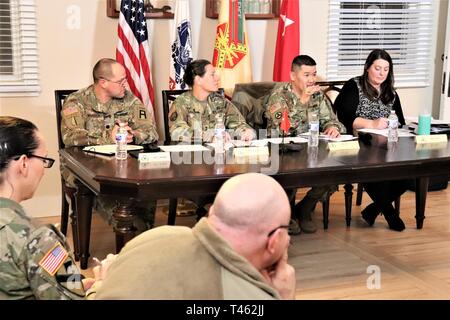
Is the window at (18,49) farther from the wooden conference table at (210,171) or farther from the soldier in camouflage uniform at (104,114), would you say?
the wooden conference table at (210,171)

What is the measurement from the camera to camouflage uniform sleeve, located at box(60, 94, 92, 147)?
3.50 m

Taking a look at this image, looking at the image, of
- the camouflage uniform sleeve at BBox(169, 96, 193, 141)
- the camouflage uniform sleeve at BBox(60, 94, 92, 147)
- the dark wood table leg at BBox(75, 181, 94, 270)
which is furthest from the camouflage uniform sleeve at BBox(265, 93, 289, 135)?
the dark wood table leg at BBox(75, 181, 94, 270)

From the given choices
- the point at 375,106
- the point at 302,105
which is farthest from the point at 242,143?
the point at 375,106

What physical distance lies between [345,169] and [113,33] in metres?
2.29

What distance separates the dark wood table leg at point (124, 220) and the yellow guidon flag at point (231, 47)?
1991 mm

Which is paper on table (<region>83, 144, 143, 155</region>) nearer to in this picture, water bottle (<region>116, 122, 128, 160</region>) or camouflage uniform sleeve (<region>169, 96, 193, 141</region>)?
water bottle (<region>116, 122, 128, 160</region>)

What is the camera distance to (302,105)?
413cm

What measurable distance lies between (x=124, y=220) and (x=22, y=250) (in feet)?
4.49

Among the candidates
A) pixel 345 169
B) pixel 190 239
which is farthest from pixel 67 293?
pixel 345 169

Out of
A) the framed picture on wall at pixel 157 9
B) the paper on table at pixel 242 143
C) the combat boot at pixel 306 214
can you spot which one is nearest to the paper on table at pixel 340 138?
the paper on table at pixel 242 143

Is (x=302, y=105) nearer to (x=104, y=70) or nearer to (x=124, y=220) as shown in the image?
(x=104, y=70)

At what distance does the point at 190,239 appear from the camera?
1354 mm

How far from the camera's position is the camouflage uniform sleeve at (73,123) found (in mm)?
3500
